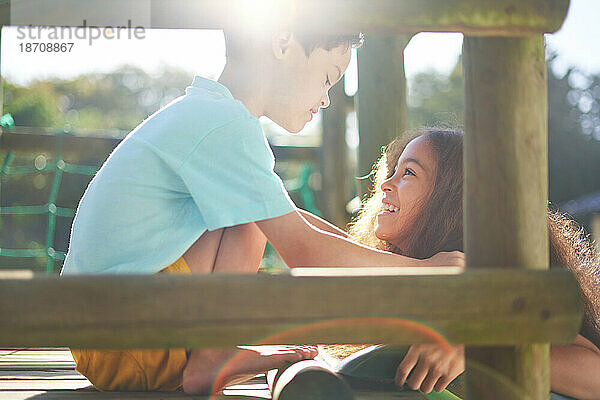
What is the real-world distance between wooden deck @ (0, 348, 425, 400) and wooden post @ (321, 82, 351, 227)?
2.35 m

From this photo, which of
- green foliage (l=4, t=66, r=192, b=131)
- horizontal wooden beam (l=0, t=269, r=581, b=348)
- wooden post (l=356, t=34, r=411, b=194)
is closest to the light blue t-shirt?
horizontal wooden beam (l=0, t=269, r=581, b=348)

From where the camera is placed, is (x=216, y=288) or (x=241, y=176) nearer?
(x=216, y=288)

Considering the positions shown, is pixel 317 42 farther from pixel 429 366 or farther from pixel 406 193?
pixel 429 366

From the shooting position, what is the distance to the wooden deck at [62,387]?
152cm

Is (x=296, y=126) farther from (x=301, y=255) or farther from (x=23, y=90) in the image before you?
(x=23, y=90)

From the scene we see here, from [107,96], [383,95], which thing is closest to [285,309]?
[383,95]

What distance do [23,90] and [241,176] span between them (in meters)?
20.7

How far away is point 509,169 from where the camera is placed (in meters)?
1.13

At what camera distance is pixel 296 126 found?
1.79 m

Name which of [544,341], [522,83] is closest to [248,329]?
[544,341]

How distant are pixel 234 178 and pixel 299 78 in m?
0.45

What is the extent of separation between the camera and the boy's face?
5.47 ft

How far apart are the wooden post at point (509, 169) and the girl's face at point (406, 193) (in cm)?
89

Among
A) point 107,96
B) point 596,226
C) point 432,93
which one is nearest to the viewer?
point 596,226
